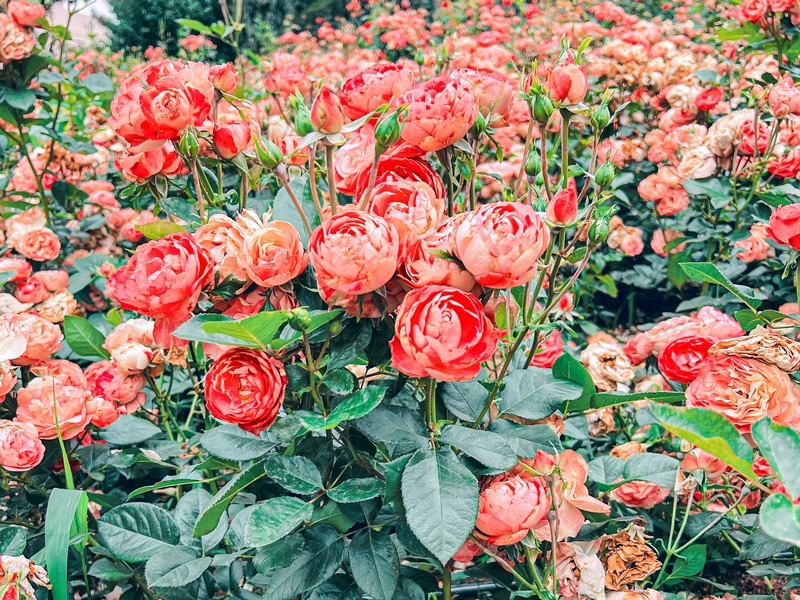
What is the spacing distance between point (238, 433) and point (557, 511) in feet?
1.34

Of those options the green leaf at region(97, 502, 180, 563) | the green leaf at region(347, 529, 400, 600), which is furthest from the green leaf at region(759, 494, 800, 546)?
the green leaf at region(97, 502, 180, 563)

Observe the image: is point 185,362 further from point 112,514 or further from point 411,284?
point 411,284

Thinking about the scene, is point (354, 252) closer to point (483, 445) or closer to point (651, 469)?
point (483, 445)

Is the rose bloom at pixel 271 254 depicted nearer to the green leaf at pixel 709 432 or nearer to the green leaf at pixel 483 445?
the green leaf at pixel 483 445

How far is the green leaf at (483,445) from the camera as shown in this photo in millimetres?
758

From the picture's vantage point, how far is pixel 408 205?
0.75 meters

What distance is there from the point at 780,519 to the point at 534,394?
1.35ft

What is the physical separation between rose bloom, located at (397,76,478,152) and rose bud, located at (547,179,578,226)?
5.4 inches

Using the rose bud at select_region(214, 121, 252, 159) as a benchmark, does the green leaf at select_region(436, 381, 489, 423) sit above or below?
below

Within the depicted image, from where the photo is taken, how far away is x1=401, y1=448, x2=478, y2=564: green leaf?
704 mm

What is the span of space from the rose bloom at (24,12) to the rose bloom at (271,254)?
144cm

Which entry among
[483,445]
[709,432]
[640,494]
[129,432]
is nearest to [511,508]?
[483,445]

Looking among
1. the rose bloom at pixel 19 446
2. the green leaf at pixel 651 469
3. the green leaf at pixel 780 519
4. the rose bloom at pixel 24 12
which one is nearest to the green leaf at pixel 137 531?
the rose bloom at pixel 19 446

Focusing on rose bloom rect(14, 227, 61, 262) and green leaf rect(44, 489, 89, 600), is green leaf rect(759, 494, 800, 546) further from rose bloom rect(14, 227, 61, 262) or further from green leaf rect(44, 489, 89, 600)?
rose bloom rect(14, 227, 61, 262)
